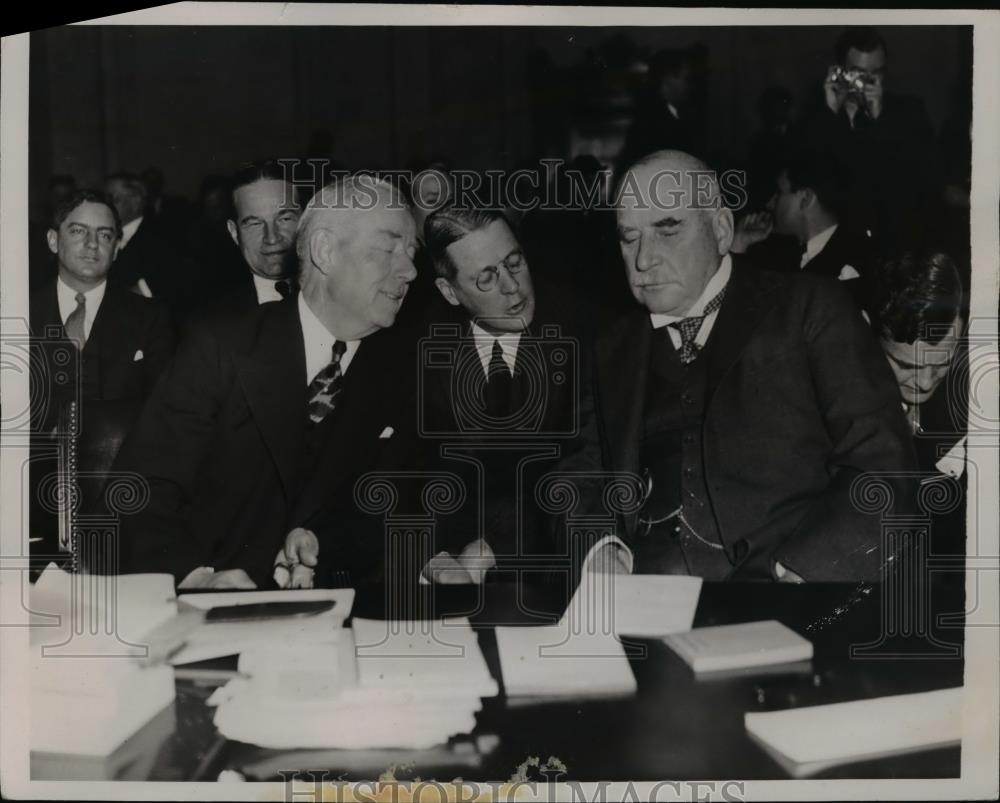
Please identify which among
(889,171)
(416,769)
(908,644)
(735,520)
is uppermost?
(889,171)

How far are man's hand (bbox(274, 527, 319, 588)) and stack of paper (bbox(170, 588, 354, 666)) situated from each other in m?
0.04

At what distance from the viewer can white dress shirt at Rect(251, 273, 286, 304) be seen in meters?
2.50

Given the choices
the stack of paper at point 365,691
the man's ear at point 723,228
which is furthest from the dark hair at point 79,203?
the man's ear at point 723,228

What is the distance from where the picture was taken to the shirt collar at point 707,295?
8.19 feet

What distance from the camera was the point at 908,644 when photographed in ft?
8.34

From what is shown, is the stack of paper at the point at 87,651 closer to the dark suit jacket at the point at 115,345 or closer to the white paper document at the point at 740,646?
the dark suit jacket at the point at 115,345

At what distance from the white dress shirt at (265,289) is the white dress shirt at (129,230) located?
31 cm

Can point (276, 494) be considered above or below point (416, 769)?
above

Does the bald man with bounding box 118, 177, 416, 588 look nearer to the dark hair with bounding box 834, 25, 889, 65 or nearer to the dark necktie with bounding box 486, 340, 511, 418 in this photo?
the dark necktie with bounding box 486, 340, 511, 418

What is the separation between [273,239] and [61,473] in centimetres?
81

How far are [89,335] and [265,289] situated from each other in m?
0.46

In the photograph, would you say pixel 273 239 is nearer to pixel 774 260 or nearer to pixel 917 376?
pixel 774 260

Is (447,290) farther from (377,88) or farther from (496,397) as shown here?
(377,88)

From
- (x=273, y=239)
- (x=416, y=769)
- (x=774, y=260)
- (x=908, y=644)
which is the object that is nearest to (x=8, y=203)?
(x=273, y=239)
